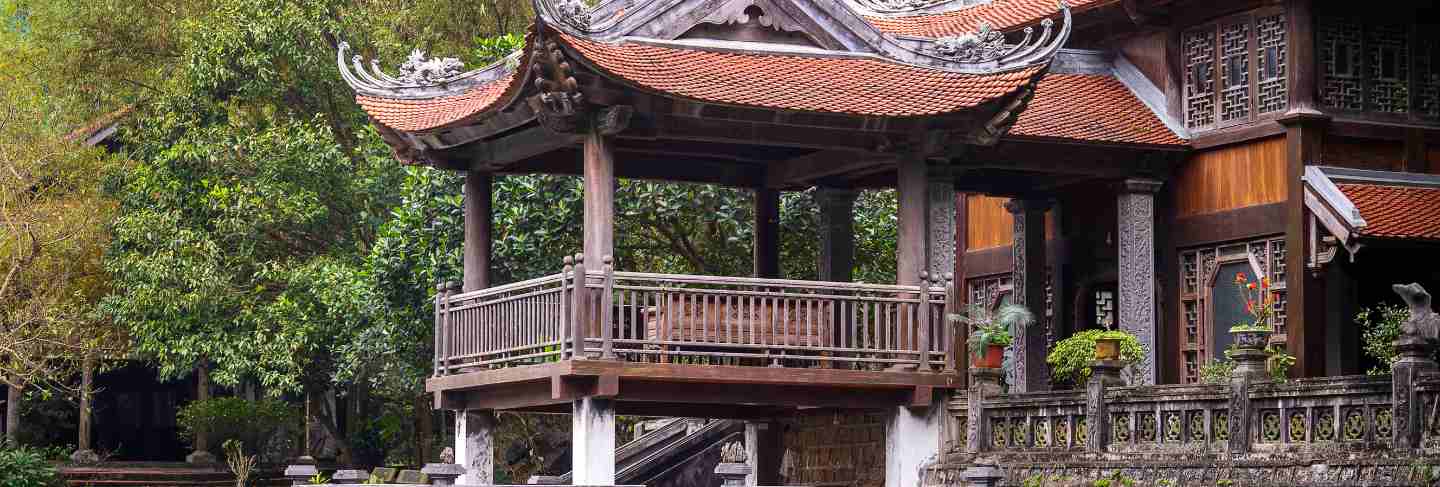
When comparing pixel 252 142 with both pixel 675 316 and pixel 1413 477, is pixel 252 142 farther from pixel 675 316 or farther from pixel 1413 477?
pixel 1413 477

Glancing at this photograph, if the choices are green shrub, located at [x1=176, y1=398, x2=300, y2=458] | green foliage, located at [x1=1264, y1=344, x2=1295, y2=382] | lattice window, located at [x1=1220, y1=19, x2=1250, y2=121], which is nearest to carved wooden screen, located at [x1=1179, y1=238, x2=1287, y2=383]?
green foliage, located at [x1=1264, y1=344, x2=1295, y2=382]

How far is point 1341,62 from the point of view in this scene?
19938 mm

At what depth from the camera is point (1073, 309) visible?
896 inches

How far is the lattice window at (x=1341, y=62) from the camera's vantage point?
1981 centimetres

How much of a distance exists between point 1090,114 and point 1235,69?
58.1 inches

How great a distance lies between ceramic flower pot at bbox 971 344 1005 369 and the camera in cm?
1902

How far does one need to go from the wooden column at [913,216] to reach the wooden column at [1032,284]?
11.5ft

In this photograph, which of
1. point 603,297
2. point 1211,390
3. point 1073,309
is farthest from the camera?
point 1073,309

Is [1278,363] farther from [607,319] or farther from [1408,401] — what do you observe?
[607,319]

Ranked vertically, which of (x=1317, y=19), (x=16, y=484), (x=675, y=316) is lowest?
(x=16, y=484)

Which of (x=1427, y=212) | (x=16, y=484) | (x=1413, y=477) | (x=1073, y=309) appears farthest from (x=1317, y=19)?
(x=16, y=484)

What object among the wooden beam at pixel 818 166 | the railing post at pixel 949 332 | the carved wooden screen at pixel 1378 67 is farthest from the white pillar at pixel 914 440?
the carved wooden screen at pixel 1378 67

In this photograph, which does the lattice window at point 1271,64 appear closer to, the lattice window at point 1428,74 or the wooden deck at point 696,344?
the lattice window at point 1428,74

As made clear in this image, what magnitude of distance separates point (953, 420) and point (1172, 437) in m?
2.99
